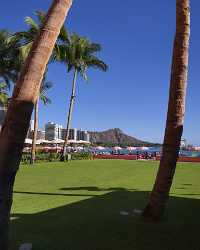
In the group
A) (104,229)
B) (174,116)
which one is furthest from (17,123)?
(174,116)

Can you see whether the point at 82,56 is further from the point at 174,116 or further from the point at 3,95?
the point at 174,116

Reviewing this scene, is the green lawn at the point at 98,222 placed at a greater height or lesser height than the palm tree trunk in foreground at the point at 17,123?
lesser

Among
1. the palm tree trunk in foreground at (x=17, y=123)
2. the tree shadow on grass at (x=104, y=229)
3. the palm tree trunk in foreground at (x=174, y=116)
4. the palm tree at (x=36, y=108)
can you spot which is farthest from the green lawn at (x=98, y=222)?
the palm tree at (x=36, y=108)

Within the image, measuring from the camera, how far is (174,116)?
9.72 meters

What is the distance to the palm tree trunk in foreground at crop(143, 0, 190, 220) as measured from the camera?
379 inches

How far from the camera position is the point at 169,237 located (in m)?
8.37

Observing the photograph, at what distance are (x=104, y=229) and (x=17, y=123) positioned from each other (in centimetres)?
419

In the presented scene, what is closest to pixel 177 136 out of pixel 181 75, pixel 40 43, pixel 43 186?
pixel 181 75

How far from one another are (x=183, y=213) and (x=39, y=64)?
661cm

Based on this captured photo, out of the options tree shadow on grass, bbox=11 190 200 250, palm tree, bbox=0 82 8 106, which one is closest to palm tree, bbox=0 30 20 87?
palm tree, bbox=0 82 8 106

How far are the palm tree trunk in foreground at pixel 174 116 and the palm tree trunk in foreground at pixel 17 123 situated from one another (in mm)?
4513

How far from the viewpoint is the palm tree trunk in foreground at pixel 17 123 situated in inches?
217

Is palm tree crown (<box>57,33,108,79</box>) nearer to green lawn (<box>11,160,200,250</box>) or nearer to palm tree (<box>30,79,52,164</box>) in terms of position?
palm tree (<box>30,79,52,164</box>)

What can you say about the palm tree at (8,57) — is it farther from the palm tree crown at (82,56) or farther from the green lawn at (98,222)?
the green lawn at (98,222)
